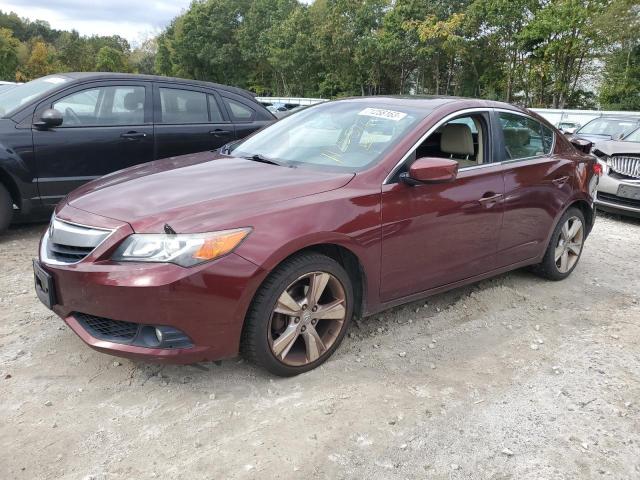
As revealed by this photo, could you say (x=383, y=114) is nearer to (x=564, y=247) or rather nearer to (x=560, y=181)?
(x=560, y=181)

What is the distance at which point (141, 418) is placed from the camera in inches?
106

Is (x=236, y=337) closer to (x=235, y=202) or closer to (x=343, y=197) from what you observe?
(x=235, y=202)

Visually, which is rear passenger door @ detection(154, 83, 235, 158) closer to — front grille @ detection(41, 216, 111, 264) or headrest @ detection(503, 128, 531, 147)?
front grille @ detection(41, 216, 111, 264)

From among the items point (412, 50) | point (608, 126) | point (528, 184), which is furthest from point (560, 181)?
point (412, 50)

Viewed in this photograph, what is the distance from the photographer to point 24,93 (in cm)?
557

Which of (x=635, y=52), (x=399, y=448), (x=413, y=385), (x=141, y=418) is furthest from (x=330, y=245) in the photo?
(x=635, y=52)

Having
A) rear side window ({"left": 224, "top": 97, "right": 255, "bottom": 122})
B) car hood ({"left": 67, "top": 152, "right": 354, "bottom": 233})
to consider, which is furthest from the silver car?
car hood ({"left": 67, "top": 152, "right": 354, "bottom": 233})

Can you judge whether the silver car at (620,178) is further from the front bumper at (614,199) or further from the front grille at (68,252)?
the front grille at (68,252)

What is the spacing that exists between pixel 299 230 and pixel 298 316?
49 cm

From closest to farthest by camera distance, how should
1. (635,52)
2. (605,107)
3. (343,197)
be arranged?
(343,197) → (635,52) → (605,107)

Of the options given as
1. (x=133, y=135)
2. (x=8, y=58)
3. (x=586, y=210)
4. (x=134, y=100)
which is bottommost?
(x=586, y=210)

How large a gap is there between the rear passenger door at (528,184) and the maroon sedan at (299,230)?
17 mm

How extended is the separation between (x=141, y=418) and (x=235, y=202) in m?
1.17

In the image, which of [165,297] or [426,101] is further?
[426,101]
